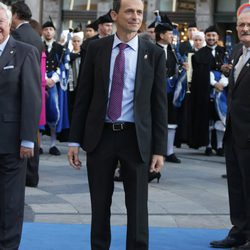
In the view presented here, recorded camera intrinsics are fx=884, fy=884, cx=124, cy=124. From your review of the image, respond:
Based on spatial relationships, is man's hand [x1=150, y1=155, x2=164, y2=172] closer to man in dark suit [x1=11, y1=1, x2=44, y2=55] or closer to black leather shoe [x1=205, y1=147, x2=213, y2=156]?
man in dark suit [x1=11, y1=1, x2=44, y2=55]

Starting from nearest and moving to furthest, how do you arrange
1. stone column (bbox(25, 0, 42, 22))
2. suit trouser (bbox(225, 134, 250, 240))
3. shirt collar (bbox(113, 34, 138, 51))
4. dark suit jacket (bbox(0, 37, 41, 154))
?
shirt collar (bbox(113, 34, 138, 51))
dark suit jacket (bbox(0, 37, 41, 154))
suit trouser (bbox(225, 134, 250, 240))
stone column (bbox(25, 0, 42, 22))

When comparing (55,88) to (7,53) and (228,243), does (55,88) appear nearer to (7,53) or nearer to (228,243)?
(228,243)

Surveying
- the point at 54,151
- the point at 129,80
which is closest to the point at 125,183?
the point at 129,80

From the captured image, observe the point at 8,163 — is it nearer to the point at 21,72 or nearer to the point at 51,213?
the point at 21,72

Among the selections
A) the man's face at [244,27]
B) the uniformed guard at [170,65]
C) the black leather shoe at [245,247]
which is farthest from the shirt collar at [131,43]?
the uniformed guard at [170,65]

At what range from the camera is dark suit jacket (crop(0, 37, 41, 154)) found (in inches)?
Result: 256

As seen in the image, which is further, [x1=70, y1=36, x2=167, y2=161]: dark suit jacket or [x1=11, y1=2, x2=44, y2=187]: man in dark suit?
[x1=11, y1=2, x2=44, y2=187]: man in dark suit

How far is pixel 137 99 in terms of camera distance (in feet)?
19.9

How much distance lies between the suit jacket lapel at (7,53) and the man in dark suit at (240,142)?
6.41ft

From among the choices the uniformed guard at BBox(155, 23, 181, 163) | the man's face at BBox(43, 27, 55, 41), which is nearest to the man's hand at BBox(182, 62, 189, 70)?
the uniformed guard at BBox(155, 23, 181, 163)

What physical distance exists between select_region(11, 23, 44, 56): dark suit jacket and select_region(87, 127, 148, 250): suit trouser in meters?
3.89

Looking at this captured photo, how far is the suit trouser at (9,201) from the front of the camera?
6578 mm

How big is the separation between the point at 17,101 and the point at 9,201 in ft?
2.46

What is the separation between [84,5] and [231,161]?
29.0 metres
